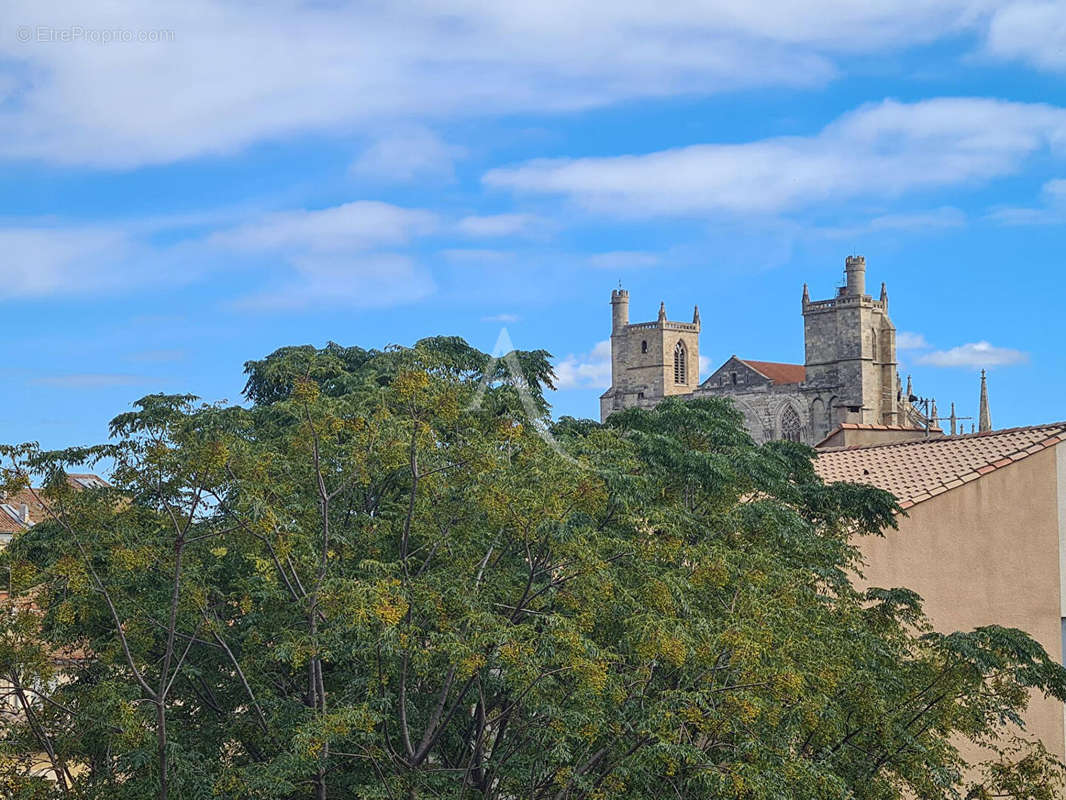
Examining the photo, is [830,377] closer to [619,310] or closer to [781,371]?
[781,371]

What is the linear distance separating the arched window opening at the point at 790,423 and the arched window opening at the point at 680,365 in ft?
66.7

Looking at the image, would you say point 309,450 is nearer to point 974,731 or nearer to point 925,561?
point 974,731

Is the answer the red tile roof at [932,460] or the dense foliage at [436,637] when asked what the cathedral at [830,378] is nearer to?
the red tile roof at [932,460]

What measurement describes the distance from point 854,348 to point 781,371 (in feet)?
30.0

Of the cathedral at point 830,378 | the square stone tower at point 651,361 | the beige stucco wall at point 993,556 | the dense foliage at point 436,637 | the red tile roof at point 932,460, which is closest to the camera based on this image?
the dense foliage at point 436,637

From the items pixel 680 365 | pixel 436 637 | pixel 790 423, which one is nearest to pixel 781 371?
pixel 790 423

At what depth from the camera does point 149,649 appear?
478 inches

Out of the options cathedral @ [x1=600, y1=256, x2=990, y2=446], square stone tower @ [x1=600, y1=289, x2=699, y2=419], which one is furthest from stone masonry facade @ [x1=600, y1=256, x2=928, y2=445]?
square stone tower @ [x1=600, y1=289, x2=699, y2=419]

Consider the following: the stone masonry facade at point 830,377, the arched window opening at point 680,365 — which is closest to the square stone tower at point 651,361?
the arched window opening at point 680,365

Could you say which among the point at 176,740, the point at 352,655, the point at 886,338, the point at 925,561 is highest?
the point at 886,338

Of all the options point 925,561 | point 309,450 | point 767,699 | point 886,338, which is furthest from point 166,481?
point 886,338

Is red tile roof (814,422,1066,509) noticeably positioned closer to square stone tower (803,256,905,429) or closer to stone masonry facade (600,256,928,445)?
stone masonry facade (600,256,928,445)

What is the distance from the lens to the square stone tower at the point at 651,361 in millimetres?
114938

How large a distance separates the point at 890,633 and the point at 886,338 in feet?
276
